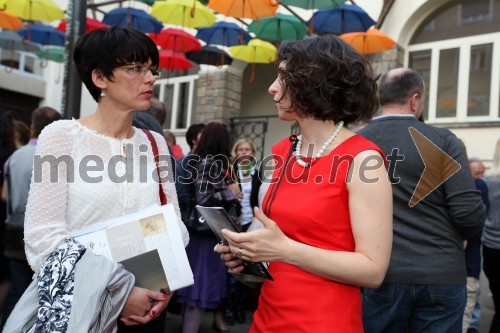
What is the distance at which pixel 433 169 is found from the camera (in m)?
2.58

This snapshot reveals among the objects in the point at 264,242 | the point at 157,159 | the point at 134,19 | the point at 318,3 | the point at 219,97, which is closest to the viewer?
the point at 264,242

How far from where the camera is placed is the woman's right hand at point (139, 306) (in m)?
1.90

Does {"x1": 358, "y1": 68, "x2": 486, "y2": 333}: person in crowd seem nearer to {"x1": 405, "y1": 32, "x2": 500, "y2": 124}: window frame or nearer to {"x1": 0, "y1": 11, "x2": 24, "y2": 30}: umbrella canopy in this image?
{"x1": 405, "y1": 32, "x2": 500, "y2": 124}: window frame

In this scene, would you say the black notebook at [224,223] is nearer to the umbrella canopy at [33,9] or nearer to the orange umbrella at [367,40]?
the orange umbrella at [367,40]

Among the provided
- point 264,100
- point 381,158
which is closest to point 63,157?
point 381,158

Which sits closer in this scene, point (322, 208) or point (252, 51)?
point (322, 208)

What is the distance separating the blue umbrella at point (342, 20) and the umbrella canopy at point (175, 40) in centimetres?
225

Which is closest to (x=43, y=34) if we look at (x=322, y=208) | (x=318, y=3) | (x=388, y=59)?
(x=318, y=3)

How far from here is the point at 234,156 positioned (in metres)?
6.29

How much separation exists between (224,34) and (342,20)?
2.27 meters

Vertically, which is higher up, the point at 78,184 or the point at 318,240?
the point at 78,184

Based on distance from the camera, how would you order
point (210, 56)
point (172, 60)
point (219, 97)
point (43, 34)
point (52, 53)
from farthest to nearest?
point (219, 97) < point (52, 53) < point (43, 34) < point (210, 56) < point (172, 60)

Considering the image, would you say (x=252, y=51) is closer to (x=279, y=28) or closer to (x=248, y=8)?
(x=279, y=28)

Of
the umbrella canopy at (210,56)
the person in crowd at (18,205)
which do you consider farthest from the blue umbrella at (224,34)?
the person in crowd at (18,205)
